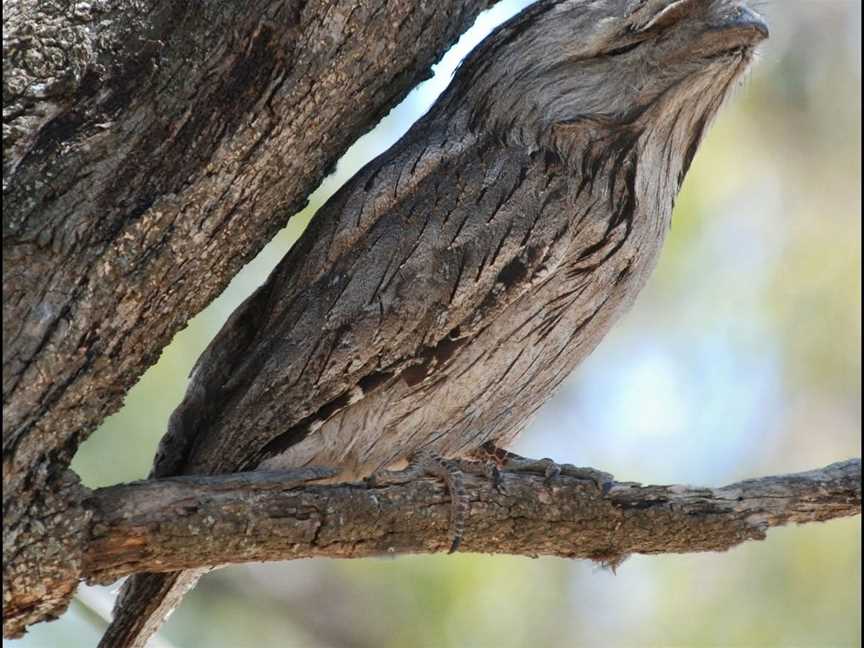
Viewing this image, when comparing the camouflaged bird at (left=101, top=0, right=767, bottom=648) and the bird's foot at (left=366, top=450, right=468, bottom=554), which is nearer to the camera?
the bird's foot at (left=366, top=450, right=468, bottom=554)

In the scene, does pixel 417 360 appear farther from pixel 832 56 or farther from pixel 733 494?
pixel 832 56

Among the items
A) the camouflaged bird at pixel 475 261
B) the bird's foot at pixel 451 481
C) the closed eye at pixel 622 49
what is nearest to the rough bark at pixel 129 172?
the camouflaged bird at pixel 475 261

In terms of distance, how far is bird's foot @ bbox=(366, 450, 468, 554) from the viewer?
227cm

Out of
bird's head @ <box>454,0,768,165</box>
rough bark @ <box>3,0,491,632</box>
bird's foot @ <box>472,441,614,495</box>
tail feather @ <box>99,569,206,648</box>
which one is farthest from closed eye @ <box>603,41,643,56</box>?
tail feather @ <box>99,569,206,648</box>

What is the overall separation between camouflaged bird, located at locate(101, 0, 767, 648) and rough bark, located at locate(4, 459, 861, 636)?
0.39 m

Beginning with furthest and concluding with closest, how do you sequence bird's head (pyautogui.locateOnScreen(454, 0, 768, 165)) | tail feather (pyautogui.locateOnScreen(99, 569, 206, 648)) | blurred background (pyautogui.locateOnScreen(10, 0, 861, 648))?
blurred background (pyautogui.locateOnScreen(10, 0, 861, 648)) < bird's head (pyautogui.locateOnScreen(454, 0, 768, 165)) < tail feather (pyautogui.locateOnScreen(99, 569, 206, 648))

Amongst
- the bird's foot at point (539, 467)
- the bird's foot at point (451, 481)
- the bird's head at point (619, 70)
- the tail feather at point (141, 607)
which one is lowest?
the tail feather at point (141, 607)

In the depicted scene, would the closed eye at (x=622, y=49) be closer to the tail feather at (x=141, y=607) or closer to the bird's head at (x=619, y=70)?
the bird's head at (x=619, y=70)

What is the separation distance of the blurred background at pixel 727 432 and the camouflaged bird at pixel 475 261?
10.5ft

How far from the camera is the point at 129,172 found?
2.17 meters

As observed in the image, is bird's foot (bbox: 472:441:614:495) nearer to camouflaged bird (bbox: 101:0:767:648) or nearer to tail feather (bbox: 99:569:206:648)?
camouflaged bird (bbox: 101:0:767:648)

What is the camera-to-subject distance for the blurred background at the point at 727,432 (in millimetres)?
6078

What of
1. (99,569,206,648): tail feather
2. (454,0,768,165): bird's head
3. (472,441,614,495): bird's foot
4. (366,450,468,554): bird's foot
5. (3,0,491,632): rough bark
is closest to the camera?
(3,0,491,632): rough bark

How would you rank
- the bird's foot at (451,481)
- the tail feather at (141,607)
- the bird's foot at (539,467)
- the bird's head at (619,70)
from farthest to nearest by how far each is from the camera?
the bird's head at (619,70) < the tail feather at (141,607) < the bird's foot at (539,467) < the bird's foot at (451,481)
